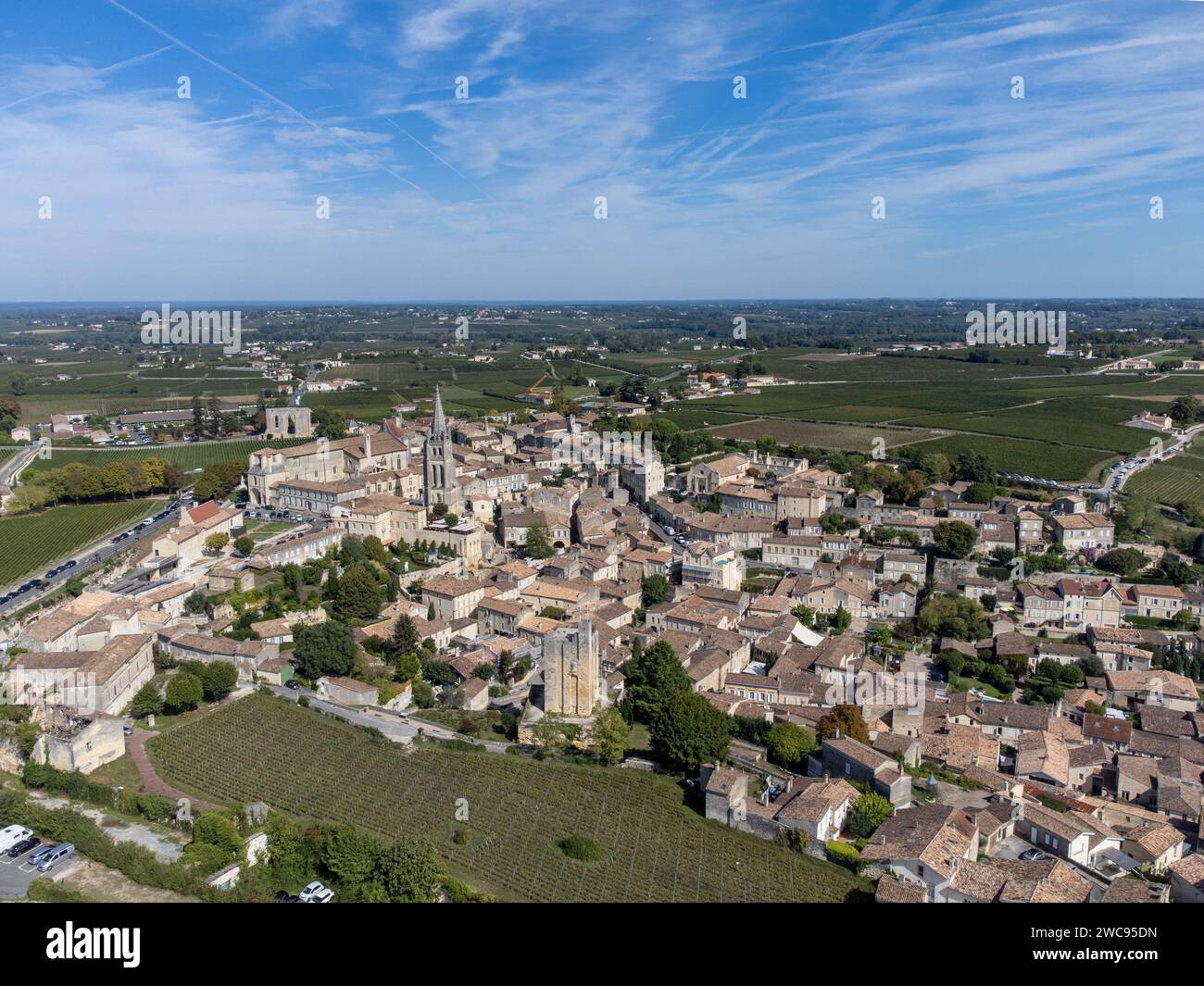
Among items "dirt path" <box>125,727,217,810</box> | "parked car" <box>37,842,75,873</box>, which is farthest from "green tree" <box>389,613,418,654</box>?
"parked car" <box>37,842,75,873</box>

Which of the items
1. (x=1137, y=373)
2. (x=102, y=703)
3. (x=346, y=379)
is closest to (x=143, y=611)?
(x=102, y=703)

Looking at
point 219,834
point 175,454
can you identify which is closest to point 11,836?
point 219,834

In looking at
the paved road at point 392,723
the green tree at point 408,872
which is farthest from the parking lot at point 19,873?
the paved road at point 392,723

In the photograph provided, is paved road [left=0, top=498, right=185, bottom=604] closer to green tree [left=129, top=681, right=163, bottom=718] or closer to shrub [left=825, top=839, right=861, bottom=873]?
green tree [left=129, top=681, right=163, bottom=718]

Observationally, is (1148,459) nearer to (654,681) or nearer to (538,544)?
(538,544)

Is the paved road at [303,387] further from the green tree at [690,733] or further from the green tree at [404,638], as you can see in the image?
the green tree at [690,733]
